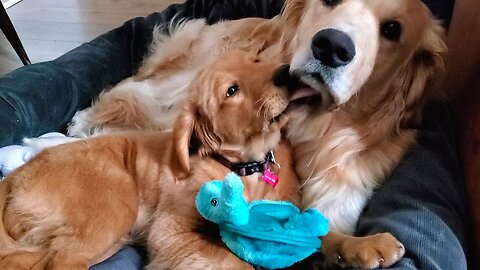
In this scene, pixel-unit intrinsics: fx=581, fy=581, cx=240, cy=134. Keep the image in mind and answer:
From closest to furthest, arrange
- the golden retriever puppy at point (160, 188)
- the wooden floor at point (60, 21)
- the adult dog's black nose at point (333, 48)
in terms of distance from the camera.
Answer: the adult dog's black nose at point (333, 48) < the golden retriever puppy at point (160, 188) < the wooden floor at point (60, 21)

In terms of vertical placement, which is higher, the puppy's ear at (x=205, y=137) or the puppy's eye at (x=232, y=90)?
the puppy's eye at (x=232, y=90)

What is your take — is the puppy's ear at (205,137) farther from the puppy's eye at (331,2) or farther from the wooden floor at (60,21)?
the wooden floor at (60,21)

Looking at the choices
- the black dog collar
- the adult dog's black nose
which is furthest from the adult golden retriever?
the black dog collar

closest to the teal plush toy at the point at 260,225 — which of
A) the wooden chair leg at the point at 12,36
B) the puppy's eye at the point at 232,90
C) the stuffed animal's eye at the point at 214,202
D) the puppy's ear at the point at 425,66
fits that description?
the stuffed animal's eye at the point at 214,202

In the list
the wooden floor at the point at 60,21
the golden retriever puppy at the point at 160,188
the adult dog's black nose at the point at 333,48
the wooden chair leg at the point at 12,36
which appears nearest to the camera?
the adult dog's black nose at the point at 333,48

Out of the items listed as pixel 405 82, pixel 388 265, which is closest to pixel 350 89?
pixel 405 82

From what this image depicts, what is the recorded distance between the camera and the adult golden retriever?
1.22 metres

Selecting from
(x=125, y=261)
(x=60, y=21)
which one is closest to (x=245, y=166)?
(x=125, y=261)

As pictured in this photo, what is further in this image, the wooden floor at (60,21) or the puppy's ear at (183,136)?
the wooden floor at (60,21)

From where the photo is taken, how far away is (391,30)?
1379mm

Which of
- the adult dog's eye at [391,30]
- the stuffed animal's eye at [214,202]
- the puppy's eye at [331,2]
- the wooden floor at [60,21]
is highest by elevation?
the puppy's eye at [331,2]

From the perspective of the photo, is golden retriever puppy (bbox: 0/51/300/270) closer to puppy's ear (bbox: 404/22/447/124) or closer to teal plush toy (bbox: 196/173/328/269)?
teal plush toy (bbox: 196/173/328/269)

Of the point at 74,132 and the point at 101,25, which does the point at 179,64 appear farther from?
the point at 101,25

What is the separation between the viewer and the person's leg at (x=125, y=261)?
1.41m
